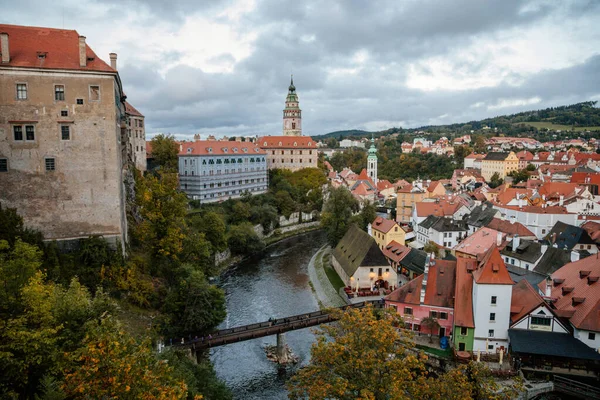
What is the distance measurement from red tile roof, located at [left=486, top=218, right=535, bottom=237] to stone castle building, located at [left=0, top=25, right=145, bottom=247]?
3492cm

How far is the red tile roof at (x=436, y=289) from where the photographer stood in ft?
81.2

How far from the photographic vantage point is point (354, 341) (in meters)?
13.3

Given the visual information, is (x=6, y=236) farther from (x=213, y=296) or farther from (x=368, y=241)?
(x=368, y=241)

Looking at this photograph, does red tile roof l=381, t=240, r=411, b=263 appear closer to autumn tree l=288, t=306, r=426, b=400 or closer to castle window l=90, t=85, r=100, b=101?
autumn tree l=288, t=306, r=426, b=400

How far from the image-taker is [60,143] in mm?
22984

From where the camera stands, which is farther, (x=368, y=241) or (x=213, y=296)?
(x=368, y=241)

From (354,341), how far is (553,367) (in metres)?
13.5

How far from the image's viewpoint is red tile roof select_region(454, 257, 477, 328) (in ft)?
74.8

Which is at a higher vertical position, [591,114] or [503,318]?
[591,114]

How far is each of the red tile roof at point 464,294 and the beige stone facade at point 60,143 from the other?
19.7 metres

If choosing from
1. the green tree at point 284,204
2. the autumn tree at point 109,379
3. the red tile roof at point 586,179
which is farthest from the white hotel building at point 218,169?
the autumn tree at point 109,379

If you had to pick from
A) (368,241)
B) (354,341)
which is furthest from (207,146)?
(354,341)

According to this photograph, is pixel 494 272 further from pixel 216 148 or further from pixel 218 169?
pixel 216 148

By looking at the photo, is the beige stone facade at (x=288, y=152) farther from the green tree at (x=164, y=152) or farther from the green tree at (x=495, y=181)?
the green tree at (x=495, y=181)
